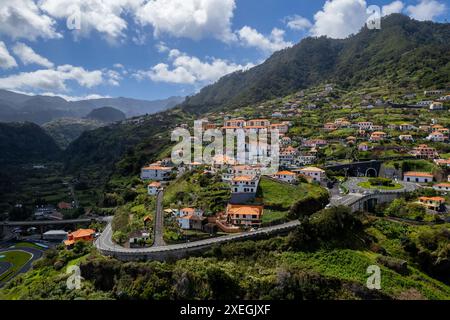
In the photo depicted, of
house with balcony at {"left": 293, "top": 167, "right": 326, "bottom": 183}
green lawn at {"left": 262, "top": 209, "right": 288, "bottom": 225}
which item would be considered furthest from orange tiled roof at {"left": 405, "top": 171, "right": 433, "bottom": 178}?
green lawn at {"left": 262, "top": 209, "right": 288, "bottom": 225}

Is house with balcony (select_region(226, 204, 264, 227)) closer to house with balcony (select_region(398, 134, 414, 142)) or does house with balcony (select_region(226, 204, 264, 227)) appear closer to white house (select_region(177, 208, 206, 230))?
white house (select_region(177, 208, 206, 230))

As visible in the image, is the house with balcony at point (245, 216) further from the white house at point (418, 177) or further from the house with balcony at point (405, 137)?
the house with balcony at point (405, 137)

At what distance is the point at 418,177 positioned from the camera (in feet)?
162

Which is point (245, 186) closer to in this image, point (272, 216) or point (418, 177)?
point (272, 216)

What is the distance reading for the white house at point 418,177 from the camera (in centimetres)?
4841

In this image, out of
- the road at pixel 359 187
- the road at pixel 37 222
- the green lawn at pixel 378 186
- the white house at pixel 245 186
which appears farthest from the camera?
the road at pixel 37 222

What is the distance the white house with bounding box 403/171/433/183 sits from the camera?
48.4m

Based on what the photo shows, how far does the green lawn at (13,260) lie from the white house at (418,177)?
56.4 meters

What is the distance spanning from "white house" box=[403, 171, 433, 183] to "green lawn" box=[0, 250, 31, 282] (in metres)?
56.4

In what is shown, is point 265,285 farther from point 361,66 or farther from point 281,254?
point 361,66

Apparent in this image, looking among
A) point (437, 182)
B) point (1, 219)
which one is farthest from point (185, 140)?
point (437, 182)

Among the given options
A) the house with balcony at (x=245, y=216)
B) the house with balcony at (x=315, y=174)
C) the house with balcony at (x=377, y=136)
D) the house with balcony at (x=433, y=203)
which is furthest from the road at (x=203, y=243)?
the house with balcony at (x=377, y=136)

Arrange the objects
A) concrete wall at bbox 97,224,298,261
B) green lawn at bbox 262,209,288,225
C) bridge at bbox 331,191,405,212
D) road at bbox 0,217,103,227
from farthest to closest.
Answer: road at bbox 0,217,103,227
bridge at bbox 331,191,405,212
green lawn at bbox 262,209,288,225
concrete wall at bbox 97,224,298,261

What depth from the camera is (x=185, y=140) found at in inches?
3228
